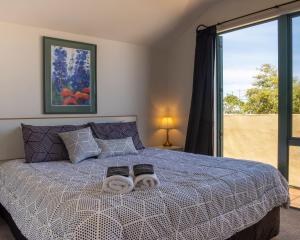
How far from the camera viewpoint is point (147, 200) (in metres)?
1.54

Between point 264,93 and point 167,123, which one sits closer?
point 264,93

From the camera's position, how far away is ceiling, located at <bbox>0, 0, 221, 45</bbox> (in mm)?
3004

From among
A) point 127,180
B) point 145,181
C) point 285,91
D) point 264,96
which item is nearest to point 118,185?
point 127,180

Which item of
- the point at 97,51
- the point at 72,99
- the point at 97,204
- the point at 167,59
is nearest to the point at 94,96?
the point at 72,99

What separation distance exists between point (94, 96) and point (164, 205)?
2513 mm

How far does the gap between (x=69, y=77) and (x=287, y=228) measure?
2.98 metres

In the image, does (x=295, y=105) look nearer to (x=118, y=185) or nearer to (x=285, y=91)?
(x=285, y=91)

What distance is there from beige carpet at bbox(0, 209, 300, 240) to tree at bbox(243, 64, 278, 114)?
3.96ft

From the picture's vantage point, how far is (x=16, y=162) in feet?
9.16

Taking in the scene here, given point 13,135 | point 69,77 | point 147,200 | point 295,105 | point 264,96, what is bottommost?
point 147,200

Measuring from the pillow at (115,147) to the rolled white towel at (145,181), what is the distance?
1.29 meters

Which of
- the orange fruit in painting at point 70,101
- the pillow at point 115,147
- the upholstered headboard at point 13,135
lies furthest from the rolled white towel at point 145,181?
the orange fruit in painting at point 70,101

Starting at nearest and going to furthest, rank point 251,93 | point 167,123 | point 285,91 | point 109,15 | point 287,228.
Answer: point 287,228
point 285,91
point 109,15
point 251,93
point 167,123

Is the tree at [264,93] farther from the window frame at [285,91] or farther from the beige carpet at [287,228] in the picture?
the beige carpet at [287,228]
